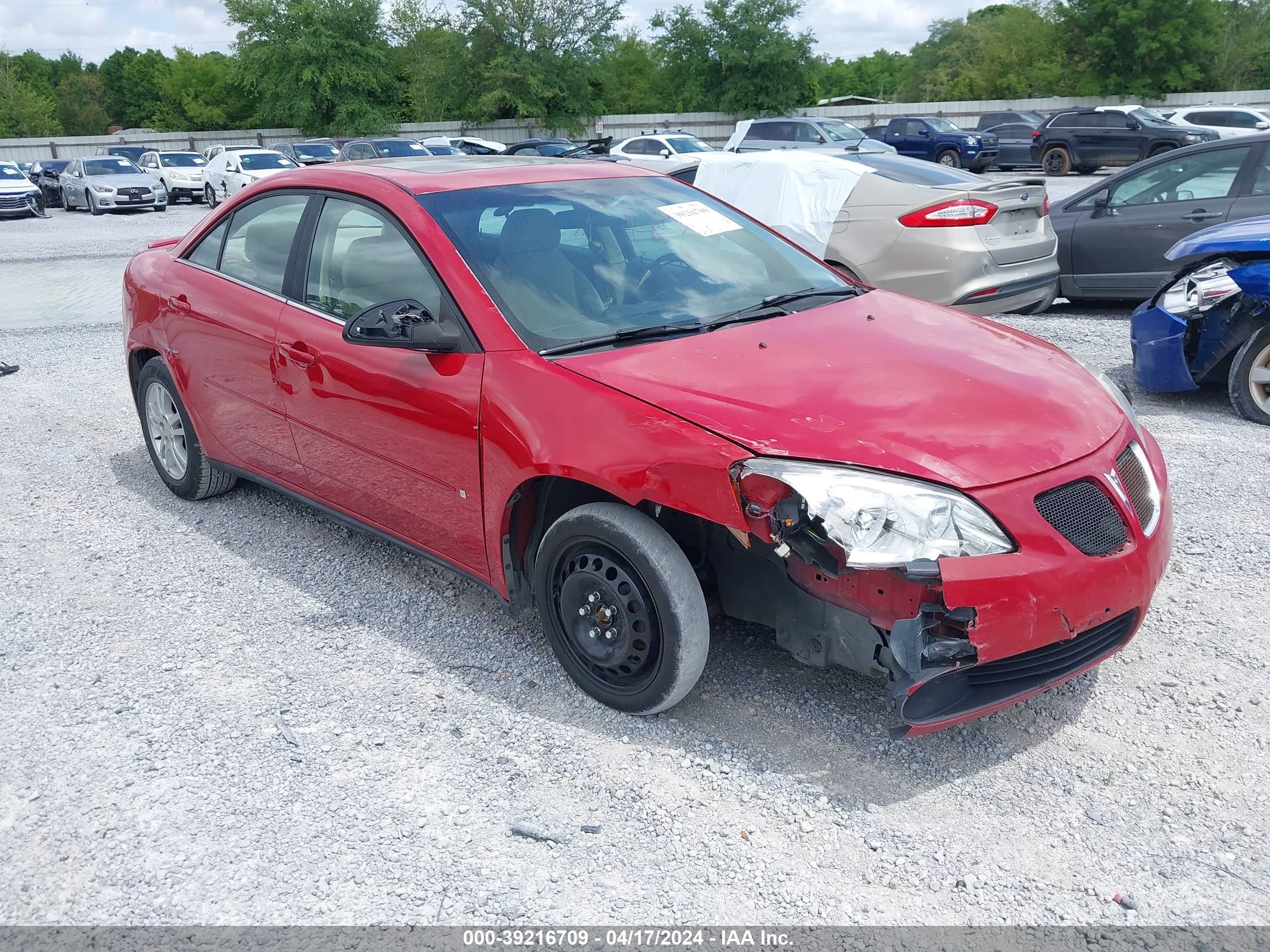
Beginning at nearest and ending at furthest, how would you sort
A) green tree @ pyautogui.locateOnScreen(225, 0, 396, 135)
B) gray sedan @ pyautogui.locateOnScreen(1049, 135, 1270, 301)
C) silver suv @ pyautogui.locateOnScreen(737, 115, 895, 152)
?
gray sedan @ pyautogui.locateOnScreen(1049, 135, 1270, 301)
silver suv @ pyautogui.locateOnScreen(737, 115, 895, 152)
green tree @ pyautogui.locateOnScreen(225, 0, 396, 135)

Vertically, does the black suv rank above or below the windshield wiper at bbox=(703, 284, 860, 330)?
above

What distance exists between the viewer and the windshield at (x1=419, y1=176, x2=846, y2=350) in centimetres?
367

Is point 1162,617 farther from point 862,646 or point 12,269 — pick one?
point 12,269

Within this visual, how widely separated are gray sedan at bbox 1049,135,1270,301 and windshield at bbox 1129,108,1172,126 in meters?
21.0

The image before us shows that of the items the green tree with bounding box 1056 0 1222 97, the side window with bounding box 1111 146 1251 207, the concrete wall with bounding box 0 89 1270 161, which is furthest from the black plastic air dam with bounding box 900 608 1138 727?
the green tree with bounding box 1056 0 1222 97

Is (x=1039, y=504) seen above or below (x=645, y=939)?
above

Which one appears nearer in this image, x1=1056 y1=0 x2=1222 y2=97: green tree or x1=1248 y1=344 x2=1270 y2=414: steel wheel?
x1=1248 y1=344 x2=1270 y2=414: steel wheel

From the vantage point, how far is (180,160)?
31000 mm

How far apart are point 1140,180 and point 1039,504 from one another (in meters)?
7.21

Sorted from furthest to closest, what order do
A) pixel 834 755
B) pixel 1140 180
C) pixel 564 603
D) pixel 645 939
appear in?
1. pixel 1140 180
2. pixel 564 603
3. pixel 834 755
4. pixel 645 939

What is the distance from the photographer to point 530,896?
2.66 metres

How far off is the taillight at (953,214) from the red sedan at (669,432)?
12.2ft

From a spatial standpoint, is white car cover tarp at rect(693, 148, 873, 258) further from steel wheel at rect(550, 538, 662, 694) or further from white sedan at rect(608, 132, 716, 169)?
white sedan at rect(608, 132, 716, 169)

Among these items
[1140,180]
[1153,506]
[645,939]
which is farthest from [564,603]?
[1140,180]
